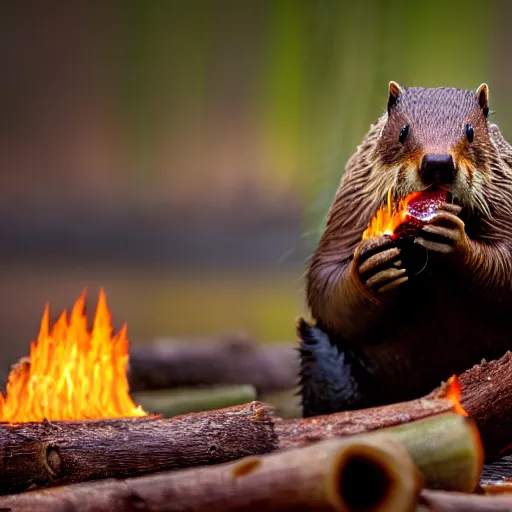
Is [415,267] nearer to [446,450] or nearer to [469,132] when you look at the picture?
[469,132]

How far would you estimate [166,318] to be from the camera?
13.7m

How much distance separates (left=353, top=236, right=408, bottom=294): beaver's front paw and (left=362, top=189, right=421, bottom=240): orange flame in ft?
0.28

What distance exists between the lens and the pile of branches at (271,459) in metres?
1.67

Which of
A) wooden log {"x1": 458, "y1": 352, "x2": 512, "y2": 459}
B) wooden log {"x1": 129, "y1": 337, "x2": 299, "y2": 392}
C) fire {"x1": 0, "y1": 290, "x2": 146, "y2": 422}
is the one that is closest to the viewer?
wooden log {"x1": 458, "y1": 352, "x2": 512, "y2": 459}

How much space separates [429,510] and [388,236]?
107 centimetres

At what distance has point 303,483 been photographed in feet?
5.40

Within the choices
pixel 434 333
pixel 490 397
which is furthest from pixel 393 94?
pixel 490 397

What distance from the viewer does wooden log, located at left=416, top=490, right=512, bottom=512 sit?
171 cm

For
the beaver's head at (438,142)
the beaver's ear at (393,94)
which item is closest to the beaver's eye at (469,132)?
the beaver's head at (438,142)

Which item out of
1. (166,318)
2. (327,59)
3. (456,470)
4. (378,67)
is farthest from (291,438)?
(166,318)

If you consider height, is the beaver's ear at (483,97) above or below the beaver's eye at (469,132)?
above

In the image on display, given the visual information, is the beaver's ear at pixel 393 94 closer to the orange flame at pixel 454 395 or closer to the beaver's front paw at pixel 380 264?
the beaver's front paw at pixel 380 264

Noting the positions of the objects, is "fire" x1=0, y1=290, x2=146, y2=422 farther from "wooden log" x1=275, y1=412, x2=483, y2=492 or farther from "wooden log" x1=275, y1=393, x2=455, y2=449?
"wooden log" x1=275, y1=412, x2=483, y2=492

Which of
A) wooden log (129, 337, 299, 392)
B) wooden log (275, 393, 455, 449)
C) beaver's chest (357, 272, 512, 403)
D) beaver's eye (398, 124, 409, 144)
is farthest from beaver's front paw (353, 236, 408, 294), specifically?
wooden log (129, 337, 299, 392)
